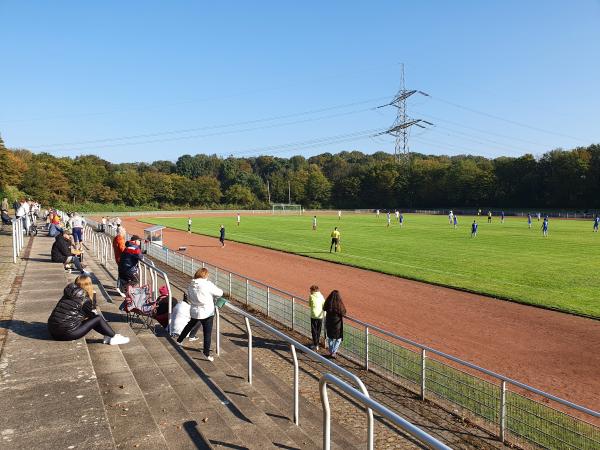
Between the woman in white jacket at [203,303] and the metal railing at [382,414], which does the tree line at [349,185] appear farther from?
the metal railing at [382,414]

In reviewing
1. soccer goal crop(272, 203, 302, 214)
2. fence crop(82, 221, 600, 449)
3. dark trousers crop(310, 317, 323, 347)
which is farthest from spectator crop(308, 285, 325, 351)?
soccer goal crop(272, 203, 302, 214)

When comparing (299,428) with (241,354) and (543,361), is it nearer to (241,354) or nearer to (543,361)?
(241,354)

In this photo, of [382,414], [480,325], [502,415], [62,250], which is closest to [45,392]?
[382,414]

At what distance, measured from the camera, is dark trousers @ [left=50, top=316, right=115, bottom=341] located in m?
7.48

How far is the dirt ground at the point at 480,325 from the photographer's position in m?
11.0

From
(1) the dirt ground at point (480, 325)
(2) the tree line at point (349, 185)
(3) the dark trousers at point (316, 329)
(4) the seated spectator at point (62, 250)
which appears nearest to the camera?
(1) the dirt ground at point (480, 325)

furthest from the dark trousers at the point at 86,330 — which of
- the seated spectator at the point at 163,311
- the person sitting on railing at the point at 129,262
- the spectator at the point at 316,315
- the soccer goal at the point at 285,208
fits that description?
the soccer goal at the point at 285,208

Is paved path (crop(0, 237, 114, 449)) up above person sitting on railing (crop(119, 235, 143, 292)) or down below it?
below

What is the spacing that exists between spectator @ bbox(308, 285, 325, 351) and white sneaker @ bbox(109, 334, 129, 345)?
184 inches

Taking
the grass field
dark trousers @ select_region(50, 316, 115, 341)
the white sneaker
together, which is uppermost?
dark trousers @ select_region(50, 316, 115, 341)

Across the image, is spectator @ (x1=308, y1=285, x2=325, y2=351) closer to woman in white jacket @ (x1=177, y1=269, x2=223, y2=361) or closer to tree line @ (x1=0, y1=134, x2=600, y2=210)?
woman in white jacket @ (x1=177, y1=269, x2=223, y2=361)

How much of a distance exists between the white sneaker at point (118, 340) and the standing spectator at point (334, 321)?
14.8ft

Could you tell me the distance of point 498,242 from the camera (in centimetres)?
3834

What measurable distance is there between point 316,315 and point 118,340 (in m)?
4.94
